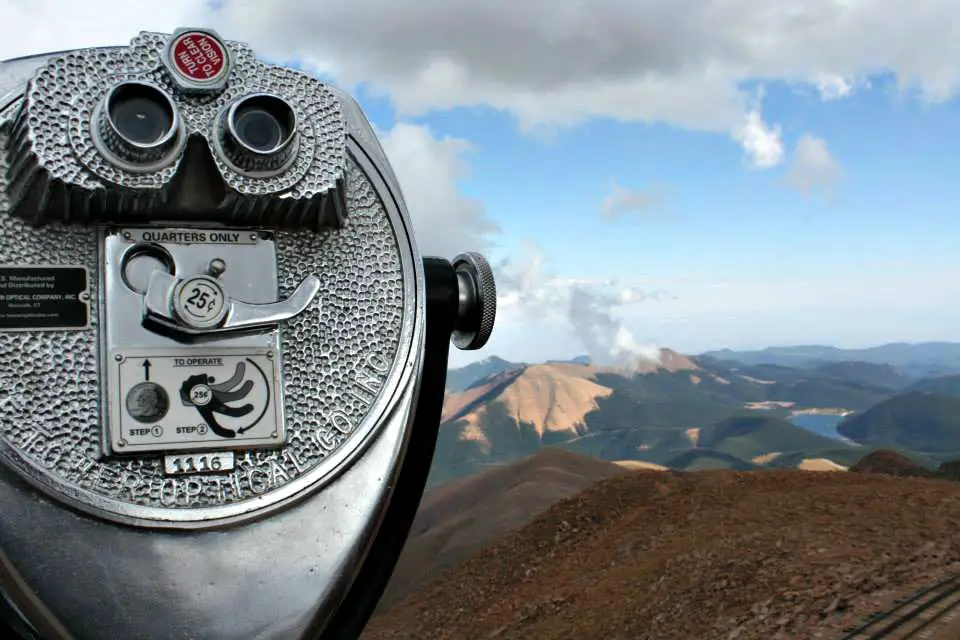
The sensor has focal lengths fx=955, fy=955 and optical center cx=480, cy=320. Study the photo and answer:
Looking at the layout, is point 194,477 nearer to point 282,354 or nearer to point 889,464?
point 282,354

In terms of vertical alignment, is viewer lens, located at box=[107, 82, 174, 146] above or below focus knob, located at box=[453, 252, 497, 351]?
above

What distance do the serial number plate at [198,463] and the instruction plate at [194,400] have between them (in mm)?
18

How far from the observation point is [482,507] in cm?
1781

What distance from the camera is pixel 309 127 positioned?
7.94 feet

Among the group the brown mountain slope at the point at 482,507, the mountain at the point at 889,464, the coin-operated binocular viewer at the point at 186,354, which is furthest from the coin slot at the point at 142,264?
the mountain at the point at 889,464

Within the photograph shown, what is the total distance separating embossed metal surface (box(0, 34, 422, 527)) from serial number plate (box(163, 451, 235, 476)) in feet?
0.06

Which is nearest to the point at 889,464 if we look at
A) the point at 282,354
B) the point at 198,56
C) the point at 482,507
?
the point at 482,507

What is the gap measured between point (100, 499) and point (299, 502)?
0.44m

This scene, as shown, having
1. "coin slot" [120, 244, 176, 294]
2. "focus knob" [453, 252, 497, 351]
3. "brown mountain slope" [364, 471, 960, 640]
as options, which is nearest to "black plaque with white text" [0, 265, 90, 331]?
"coin slot" [120, 244, 176, 294]

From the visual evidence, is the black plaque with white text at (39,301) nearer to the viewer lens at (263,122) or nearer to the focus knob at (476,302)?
the viewer lens at (263,122)

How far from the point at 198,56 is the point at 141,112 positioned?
21cm

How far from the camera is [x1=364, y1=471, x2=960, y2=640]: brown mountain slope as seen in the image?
713 centimetres

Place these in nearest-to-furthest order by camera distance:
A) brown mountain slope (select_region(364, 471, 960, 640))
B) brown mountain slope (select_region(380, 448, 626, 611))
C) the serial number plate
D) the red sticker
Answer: the serial number plate < the red sticker < brown mountain slope (select_region(364, 471, 960, 640)) < brown mountain slope (select_region(380, 448, 626, 611))

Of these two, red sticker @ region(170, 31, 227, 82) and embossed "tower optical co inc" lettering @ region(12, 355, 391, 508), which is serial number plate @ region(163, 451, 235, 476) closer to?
embossed "tower optical co inc" lettering @ region(12, 355, 391, 508)
